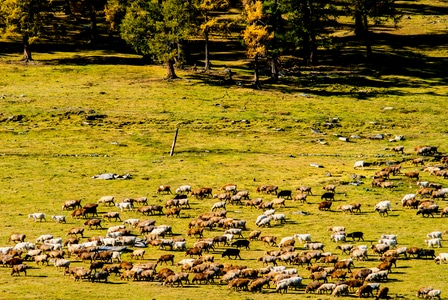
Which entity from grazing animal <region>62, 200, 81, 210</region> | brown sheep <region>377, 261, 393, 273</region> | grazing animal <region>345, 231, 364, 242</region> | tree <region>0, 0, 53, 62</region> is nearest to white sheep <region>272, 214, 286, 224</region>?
grazing animal <region>345, 231, 364, 242</region>

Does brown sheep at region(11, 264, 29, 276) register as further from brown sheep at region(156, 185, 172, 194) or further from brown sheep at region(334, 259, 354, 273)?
brown sheep at region(156, 185, 172, 194)

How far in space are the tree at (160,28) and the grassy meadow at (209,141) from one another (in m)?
3.87

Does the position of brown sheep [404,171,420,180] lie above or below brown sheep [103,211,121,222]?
below

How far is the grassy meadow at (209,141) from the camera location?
44875mm

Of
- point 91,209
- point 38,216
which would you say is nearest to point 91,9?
point 91,209

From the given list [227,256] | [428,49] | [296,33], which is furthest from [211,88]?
[227,256]

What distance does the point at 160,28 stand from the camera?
94.9m

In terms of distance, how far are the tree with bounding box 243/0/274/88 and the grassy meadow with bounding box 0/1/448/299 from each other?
4.05m

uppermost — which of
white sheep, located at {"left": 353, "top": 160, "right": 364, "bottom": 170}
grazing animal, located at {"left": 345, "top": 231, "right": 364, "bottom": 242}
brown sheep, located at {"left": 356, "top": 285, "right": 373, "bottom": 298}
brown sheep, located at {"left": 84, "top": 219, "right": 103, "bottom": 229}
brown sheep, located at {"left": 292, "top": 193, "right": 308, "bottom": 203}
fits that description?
brown sheep, located at {"left": 356, "top": 285, "right": 373, "bottom": 298}

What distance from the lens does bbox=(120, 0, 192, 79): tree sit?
307 feet

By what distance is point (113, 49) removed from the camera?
365 feet

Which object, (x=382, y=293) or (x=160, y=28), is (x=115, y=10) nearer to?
(x=160, y=28)

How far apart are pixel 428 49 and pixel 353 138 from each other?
39.7 meters

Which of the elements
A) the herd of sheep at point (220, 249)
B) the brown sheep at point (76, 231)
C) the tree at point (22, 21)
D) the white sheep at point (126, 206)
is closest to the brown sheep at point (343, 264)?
the herd of sheep at point (220, 249)
